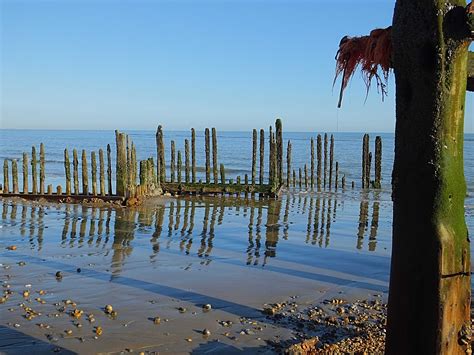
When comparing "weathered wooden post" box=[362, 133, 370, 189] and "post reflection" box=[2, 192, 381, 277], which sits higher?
"weathered wooden post" box=[362, 133, 370, 189]

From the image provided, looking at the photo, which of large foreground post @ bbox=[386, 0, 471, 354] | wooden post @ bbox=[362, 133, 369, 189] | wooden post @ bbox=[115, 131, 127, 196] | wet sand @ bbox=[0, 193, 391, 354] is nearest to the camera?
large foreground post @ bbox=[386, 0, 471, 354]

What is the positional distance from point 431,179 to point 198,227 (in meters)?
10.6

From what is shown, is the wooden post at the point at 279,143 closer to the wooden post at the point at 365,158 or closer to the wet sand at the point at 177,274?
the wet sand at the point at 177,274

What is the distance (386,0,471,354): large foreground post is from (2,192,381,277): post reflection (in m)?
6.22

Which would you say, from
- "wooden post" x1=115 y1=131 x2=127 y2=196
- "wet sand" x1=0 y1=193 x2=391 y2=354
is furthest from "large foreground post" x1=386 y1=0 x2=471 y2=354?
"wooden post" x1=115 y1=131 x2=127 y2=196

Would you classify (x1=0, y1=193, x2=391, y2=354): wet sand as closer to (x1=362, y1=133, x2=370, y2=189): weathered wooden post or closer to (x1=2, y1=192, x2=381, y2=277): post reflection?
(x1=2, y1=192, x2=381, y2=277): post reflection

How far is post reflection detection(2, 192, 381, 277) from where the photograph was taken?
1110 centimetres

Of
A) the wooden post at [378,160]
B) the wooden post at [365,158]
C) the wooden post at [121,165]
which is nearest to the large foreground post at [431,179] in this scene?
the wooden post at [121,165]

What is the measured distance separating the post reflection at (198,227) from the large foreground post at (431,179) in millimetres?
6219

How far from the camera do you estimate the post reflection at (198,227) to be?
36.4 ft

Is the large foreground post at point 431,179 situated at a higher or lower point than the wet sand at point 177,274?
higher

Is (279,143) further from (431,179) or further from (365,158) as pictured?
(431,179)

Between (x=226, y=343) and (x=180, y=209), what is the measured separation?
11.4m

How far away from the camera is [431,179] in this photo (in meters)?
3.76
